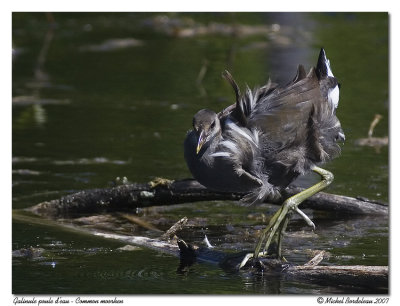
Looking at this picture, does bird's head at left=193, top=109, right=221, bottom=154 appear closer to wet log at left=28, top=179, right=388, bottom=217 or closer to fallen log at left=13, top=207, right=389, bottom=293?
fallen log at left=13, top=207, right=389, bottom=293

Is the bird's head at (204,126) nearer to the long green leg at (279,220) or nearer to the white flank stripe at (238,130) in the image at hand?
the white flank stripe at (238,130)

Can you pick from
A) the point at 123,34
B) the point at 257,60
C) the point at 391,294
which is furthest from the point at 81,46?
the point at 391,294

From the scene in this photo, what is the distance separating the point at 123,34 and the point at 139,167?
7.20 m

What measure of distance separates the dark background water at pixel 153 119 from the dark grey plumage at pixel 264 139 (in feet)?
1.94

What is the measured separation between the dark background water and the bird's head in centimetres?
84

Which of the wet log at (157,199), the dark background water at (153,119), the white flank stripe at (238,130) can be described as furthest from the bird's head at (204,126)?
the wet log at (157,199)

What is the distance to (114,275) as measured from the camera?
217 inches

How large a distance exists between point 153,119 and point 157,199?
333 cm

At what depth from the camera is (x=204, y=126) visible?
5.28 m

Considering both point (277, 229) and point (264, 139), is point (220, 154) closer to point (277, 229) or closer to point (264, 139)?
point (264, 139)

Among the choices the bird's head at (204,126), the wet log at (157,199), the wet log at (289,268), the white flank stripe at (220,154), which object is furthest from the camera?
the wet log at (157,199)

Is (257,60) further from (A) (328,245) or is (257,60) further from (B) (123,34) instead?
(A) (328,245)

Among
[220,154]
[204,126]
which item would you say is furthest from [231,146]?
[204,126]

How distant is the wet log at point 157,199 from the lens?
6.52 m
